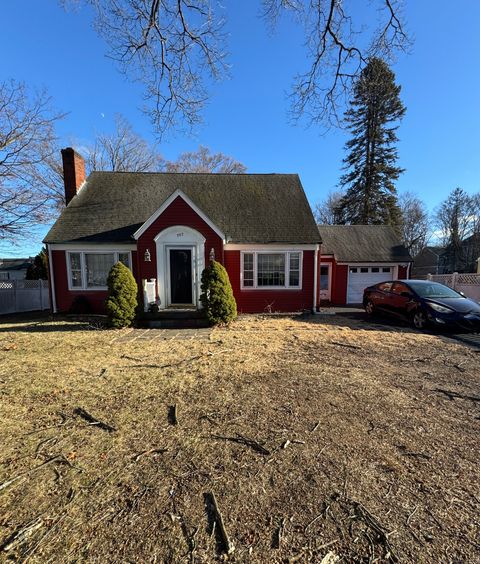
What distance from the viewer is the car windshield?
9.31 meters

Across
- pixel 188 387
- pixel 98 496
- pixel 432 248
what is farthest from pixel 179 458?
pixel 432 248

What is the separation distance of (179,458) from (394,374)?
3.86 meters

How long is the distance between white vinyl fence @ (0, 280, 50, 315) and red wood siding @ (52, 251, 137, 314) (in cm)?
525

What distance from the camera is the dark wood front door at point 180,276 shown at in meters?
11.3

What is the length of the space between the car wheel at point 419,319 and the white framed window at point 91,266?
33.5ft

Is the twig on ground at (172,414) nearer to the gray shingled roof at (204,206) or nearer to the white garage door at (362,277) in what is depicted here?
the gray shingled roof at (204,206)

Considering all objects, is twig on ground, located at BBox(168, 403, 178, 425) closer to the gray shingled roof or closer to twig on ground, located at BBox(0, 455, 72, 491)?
twig on ground, located at BBox(0, 455, 72, 491)

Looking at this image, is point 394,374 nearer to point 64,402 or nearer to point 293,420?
point 293,420

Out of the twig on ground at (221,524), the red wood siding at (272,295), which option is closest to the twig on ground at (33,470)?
the twig on ground at (221,524)

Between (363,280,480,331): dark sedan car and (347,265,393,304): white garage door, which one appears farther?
(347,265,393,304): white garage door

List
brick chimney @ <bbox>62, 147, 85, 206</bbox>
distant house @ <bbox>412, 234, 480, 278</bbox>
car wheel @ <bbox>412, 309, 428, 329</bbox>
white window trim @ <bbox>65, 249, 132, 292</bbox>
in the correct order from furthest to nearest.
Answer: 1. distant house @ <bbox>412, 234, 480, 278</bbox>
2. brick chimney @ <bbox>62, 147, 85, 206</bbox>
3. white window trim @ <bbox>65, 249, 132, 292</bbox>
4. car wheel @ <bbox>412, 309, 428, 329</bbox>

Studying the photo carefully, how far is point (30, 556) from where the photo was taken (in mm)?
1810

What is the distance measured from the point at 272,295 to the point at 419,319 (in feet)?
16.9

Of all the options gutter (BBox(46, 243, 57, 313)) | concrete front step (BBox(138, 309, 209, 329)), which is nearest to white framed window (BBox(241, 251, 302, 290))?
concrete front step (BBox(138, 309, 209, 329))
